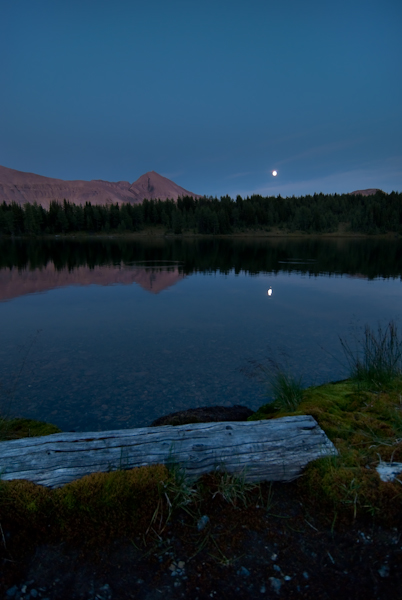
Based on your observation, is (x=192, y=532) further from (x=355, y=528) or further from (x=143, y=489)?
(x=355, y=528)

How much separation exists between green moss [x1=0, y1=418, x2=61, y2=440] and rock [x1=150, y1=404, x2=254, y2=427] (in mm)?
2029

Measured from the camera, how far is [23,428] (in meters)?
6.54

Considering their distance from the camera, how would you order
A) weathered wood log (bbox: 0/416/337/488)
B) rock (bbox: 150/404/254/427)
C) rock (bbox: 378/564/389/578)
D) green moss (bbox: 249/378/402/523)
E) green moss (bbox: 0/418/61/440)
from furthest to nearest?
1. rock (bbox: 150/404/254/427)
2. green moss (bbox: 0/418/61/440)
3. weathered wood log (bbox: 0/416/337/488)
4. green moss (bbox: 249/378/402/523)
5. rock (bbox: 378/564/389/578)

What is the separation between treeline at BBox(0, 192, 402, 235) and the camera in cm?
14438

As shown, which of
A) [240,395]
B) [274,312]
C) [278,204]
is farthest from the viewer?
[278,204]

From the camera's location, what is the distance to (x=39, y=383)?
911cm

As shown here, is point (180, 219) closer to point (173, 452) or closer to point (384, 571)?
point (173, 452)

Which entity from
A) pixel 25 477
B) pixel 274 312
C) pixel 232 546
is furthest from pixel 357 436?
pixel 274 312

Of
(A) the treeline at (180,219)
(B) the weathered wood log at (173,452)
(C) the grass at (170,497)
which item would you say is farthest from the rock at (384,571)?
(A) the treeline at (180,219)

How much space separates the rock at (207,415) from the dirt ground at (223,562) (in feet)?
8.54

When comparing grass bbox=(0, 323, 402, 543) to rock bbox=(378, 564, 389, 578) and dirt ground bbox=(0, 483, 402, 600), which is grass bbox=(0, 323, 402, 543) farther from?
rock bbox=(378, 564, 389, 578)

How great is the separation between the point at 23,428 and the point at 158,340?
6594 millimetres

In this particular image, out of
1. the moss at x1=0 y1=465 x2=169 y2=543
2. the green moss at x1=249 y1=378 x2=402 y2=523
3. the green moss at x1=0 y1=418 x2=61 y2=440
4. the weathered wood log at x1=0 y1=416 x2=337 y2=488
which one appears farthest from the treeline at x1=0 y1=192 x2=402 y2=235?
the moss at x1=0 y1=465 x2=169 y2=543

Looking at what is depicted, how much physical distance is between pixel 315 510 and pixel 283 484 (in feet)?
1.75
